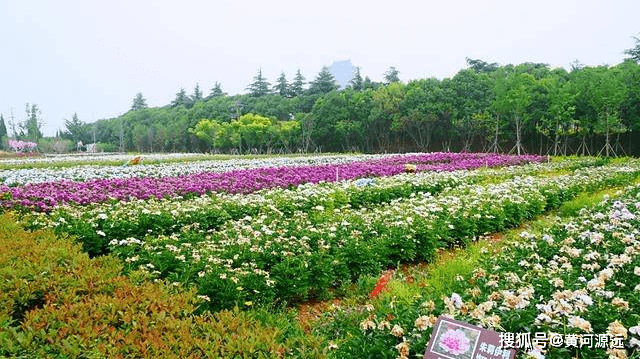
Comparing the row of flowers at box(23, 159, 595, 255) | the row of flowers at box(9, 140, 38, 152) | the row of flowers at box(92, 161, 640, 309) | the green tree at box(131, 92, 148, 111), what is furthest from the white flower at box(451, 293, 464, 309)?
the green tree at box(131, 92, 148, 111)

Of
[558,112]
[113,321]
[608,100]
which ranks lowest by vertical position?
[113,321]

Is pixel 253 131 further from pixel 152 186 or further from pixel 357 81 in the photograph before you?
pixel 152 186

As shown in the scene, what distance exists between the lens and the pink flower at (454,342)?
2814 mm

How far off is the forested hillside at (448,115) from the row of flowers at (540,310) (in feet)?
108

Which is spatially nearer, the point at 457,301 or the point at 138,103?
the point at 457,301

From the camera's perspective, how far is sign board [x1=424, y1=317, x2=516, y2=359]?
278 centimetres

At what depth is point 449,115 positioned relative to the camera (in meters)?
43.2

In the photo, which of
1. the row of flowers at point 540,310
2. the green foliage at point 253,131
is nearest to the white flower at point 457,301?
the row of flowers at point 540,310

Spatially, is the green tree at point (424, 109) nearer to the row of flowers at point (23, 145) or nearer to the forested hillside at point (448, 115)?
the forested hillside at point (448, 115)

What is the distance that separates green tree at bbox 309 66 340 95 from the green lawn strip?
2330 inches

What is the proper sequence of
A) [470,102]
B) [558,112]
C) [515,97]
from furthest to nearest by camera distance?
[470,102] < [515,97] < [558,112]

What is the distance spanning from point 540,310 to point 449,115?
1651 inches

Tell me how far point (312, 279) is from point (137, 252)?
228cm

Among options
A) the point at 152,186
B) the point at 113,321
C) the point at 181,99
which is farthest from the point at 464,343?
the point at 181,99
